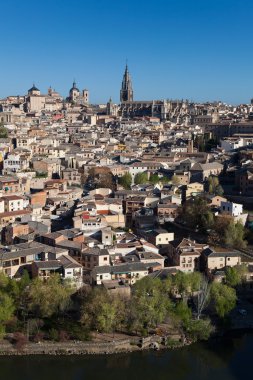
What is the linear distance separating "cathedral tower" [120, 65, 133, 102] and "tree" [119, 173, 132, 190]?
28163mm

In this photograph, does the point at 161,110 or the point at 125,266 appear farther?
the point at 161,110

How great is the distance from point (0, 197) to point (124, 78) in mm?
32771

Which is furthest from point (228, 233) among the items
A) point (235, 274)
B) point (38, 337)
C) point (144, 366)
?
point (38, 337)

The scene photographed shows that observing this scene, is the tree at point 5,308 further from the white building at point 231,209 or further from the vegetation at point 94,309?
the white building at point 231,209

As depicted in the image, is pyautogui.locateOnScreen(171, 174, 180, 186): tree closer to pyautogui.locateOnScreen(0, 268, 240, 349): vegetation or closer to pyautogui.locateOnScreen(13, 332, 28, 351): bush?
pyautogui.locateOnScreen(0, 268, 240, 349): vegetation

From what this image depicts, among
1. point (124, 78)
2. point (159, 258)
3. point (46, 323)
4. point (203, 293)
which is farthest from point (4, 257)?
point (124, 78)

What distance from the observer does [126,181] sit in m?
16.2

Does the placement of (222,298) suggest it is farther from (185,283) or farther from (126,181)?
(126,181)

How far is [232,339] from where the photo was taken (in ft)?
28.6

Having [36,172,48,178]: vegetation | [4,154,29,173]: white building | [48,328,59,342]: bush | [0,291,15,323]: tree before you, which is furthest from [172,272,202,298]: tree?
[4,154,29,173]: white building

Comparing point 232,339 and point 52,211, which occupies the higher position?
point 52,211

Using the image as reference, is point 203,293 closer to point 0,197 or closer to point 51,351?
point 51,351

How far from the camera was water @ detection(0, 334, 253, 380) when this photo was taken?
7.78 meters

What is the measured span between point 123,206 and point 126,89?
104 feet
